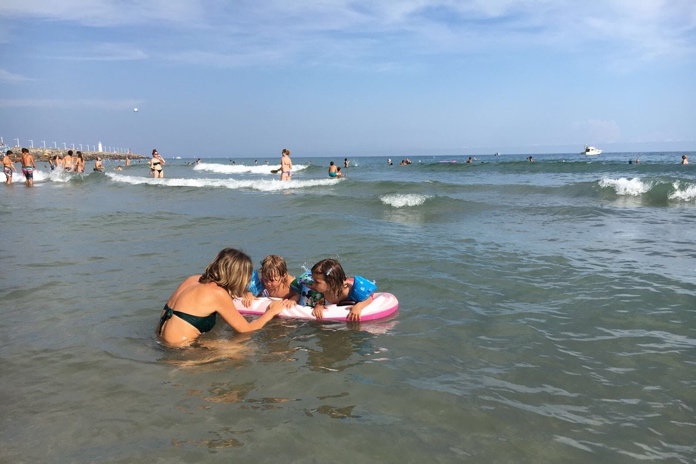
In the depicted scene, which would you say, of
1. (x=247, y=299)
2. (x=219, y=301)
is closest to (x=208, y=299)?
(x=219, y=301)

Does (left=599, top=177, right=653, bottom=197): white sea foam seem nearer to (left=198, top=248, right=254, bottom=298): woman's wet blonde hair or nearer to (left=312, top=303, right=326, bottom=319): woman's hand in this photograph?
(left=312, top=303, right=326, bottom=319): woman's hand

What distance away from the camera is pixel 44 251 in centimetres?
845

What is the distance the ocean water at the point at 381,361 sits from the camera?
290 cm

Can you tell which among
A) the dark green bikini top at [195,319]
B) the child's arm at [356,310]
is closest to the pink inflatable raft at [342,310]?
the child's arm at [356,310]

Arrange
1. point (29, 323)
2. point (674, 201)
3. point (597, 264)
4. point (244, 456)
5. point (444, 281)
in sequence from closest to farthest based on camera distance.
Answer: point (244, 456)
point (29, 323)
point (444, 281)
point (597, 264)
point (674, 201)

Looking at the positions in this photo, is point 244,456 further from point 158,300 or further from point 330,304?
point 158,300

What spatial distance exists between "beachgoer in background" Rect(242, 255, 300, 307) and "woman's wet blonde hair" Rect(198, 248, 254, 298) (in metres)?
1.03

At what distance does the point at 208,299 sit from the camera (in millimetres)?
4438

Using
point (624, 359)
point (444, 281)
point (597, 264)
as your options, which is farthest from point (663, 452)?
point (597, 264)

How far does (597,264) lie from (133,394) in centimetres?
647

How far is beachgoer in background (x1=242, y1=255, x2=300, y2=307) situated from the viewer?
18.3 ft

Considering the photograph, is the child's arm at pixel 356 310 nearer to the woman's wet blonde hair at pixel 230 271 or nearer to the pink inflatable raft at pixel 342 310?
the pink inflatable raft at pixel 342 310

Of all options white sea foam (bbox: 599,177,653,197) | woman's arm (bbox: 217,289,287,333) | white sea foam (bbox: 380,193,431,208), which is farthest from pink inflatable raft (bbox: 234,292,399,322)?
white sea foam (bbox: 599,177,653,197)

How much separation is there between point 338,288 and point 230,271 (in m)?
1.36
